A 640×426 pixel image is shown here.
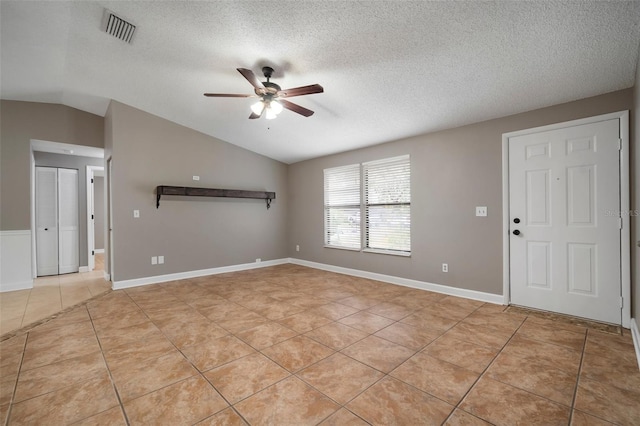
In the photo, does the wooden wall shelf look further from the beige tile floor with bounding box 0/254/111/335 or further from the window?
the beige tile floor with bounding box 0/254/111/335

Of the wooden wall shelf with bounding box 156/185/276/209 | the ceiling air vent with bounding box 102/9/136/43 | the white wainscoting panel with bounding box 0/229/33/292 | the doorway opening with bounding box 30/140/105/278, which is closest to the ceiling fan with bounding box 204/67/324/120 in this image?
the ceiling air vent with bounding box 102/9/136/43

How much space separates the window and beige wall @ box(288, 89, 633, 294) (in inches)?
7.1

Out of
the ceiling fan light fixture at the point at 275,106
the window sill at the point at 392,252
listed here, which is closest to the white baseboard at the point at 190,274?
the window sill at the point at 392,252

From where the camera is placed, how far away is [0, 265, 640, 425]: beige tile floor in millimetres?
1627

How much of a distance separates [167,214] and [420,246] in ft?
14.5

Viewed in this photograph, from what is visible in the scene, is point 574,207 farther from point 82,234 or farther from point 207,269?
point 82,234

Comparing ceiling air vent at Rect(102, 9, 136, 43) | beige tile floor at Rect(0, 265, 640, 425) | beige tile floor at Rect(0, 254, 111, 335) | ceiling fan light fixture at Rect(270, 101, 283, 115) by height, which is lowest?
beige tile floor at Rect(0, 254, 111, 335)

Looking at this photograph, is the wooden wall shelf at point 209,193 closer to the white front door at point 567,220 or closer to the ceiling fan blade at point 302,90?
the ceiling fan blade at point 302,90

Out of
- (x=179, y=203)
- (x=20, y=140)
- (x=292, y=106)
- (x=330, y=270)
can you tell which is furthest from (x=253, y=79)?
(x=20, y=140)

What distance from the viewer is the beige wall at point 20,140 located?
4.38 metres

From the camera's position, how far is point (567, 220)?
3098 millimetres

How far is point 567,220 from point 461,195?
1166 mm

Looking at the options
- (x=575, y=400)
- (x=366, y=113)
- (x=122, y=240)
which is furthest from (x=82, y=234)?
(x=575, y=400)

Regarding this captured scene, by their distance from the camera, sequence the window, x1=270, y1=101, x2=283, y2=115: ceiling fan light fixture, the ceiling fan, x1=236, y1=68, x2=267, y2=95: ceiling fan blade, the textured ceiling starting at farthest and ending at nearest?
the window → x1=270, y1=101, x2=283, y2=115: ceiling fan light fixture → the ceiling fan → x1=236, y1=68, x2=267, y2=95: ceiling fan blade → the textured ceiling
